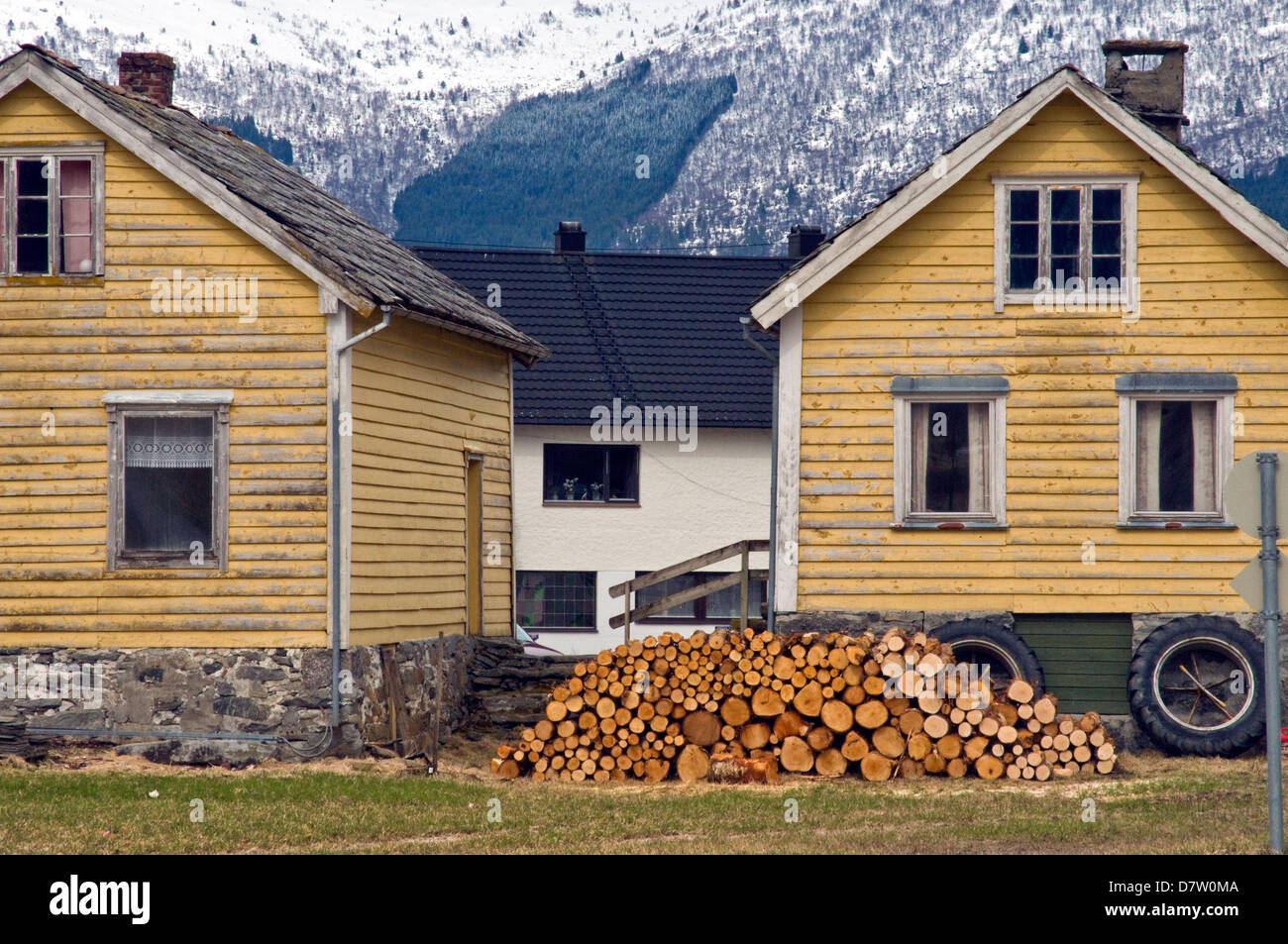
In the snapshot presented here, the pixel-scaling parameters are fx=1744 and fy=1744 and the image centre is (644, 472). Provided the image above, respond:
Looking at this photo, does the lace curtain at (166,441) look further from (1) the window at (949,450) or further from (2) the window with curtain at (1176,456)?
(2) the window with curtain at (1176,456)

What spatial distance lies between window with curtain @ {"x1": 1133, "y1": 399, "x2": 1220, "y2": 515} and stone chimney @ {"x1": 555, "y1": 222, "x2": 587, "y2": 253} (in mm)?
19481

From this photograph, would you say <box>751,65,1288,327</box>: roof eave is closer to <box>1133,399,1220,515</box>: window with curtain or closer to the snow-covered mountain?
<box>1133,399,1220,515</box>: window with curtain

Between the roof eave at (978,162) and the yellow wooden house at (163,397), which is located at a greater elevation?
the roof eave at (978,162)

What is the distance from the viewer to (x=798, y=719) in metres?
17.7

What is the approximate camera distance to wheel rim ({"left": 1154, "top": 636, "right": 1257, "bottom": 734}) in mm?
18969

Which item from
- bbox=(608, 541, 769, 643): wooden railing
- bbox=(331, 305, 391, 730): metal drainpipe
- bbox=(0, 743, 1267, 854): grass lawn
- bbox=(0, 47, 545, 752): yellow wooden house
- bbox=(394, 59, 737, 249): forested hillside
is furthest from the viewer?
bbox=(394, 59, 737, 249): forested hillside

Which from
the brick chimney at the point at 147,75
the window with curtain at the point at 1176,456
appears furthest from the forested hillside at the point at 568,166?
the window with curtain at the point at 1176,456

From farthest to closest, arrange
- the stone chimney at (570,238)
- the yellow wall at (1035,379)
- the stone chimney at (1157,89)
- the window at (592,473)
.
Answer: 1. the stone chimney at (570,238)
2. the window at (592,473)
3. the stone chimney at (1157,89)
4. the yellow wall at (1035,379)

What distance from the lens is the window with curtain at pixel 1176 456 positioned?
1923 centimetres

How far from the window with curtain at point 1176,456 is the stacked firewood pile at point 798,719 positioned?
284 cm

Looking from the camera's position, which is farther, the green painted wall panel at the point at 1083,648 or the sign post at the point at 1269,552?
the green painted wall panel at the point at 1083,648

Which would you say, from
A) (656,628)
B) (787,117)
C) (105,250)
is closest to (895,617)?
(105,250)

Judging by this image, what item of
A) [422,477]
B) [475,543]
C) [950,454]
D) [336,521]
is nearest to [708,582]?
[950,454]

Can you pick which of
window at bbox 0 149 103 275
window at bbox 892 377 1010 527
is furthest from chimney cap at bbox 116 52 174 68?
window at bbox 892 377 1010 527
